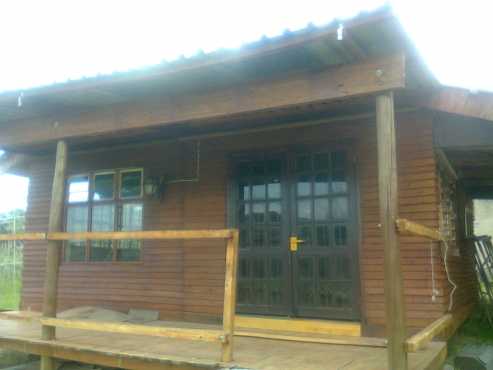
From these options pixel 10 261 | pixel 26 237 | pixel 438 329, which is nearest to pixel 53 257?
pixel 26 237

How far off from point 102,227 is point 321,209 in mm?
3660

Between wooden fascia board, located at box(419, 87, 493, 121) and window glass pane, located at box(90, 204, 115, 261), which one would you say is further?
window glass pane, located at box(90, 204, 115, 261)

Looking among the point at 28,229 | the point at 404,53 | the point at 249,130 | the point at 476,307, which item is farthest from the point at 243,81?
the point at 476,307

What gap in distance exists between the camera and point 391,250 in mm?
3740

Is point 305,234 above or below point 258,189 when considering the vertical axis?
below

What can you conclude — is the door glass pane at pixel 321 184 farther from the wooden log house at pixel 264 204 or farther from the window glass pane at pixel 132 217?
the window glass pane at pixel 132 217

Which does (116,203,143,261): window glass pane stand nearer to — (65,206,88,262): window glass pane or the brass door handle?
(65,206,88,262): window glass pane

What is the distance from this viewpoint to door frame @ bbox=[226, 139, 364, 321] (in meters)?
5.67

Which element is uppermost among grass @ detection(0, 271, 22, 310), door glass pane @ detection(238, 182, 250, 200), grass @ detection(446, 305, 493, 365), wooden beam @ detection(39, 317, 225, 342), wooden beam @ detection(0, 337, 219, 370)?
door glass pane @ detection(238, 182, 250, 200)

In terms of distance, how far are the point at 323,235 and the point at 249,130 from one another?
177cm

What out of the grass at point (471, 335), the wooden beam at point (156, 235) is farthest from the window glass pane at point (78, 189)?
the grass at point (471, 335)

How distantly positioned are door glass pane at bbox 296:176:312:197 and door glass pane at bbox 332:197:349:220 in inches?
14.0

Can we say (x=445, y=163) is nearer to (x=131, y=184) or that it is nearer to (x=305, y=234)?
(x=305, y=234)

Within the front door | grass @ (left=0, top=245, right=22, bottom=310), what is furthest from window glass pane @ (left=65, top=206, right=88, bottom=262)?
grass @ (left=0, top=245, right=22, bottom=310)
